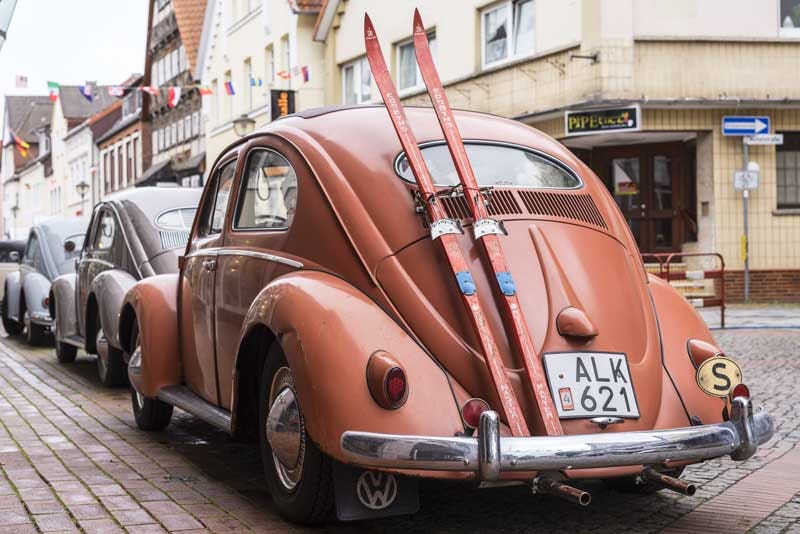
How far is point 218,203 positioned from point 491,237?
2.35 m

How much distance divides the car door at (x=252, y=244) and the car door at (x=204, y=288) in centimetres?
16

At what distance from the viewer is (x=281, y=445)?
4.76 metres

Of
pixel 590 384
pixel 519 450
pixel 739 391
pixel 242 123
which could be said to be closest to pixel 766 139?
pixel 242 123

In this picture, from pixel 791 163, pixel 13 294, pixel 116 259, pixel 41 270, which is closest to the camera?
pixel 116 259

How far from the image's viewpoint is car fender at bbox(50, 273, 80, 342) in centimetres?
1130

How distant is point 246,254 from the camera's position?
5.78m

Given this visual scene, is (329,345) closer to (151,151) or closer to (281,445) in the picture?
(281,445)

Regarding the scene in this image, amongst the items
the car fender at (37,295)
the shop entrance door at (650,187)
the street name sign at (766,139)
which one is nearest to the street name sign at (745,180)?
the street name sign at (766,139)

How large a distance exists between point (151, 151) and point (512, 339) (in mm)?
52677

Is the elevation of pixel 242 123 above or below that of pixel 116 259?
above

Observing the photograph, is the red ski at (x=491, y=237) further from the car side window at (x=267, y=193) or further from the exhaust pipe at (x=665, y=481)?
the car side window at (x=267, y=193)

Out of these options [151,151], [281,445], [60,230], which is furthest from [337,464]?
[151,151]

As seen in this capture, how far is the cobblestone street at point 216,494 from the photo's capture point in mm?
4828

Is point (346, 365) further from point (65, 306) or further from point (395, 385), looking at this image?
point (65, 306)
